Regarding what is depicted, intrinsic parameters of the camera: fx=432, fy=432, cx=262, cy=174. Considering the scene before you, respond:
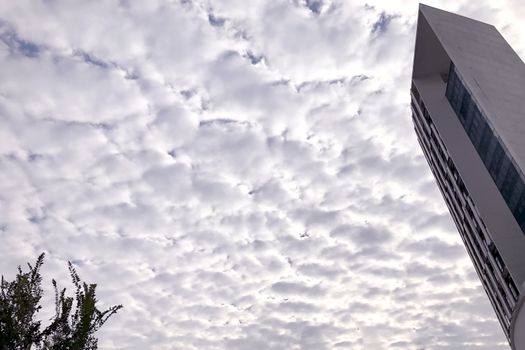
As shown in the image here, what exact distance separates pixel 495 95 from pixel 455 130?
8224 mm

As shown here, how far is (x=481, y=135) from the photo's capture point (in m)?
48.6

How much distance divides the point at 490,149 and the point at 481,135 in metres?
2.29

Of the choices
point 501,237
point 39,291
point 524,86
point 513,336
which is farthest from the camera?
point 524,86

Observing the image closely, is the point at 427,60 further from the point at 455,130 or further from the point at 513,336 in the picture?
the point at 513,336

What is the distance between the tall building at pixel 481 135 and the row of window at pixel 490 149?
0.12 metres

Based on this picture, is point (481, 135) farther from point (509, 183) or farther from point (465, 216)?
point (465, 216)

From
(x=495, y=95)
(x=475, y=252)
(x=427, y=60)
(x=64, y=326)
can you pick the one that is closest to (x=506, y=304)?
(x=475, y=252)

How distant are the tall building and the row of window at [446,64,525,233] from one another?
0.12 metres

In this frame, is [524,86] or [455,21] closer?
[524,86]

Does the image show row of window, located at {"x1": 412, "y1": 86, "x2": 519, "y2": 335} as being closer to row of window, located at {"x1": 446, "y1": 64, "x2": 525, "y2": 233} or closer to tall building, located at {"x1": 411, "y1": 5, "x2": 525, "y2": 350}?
tall building, located at {"x1": 411, "y1": 5, "x2": 525, "y2": 350}

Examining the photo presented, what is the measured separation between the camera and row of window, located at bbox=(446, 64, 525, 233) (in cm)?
4378

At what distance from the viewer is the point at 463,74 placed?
48.8 metres

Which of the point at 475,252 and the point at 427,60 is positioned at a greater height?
the point at 427,60

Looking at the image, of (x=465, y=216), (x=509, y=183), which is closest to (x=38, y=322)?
(x=509, y=183)
